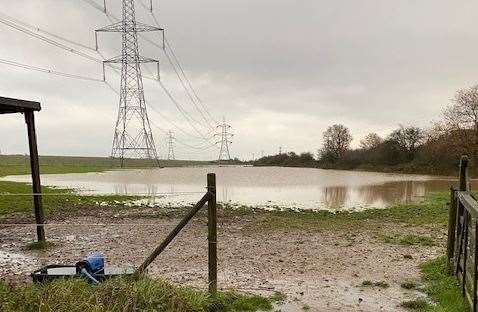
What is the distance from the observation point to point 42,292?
598cm

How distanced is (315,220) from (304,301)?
11046 mm

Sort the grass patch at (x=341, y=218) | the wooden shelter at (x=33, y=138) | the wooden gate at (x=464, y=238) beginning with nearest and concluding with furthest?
1. the wooden gate at (x=464, y=238)
2. the wooden shelter at (x=33, y=138)
3. the grass patch at (x=341, y=218)

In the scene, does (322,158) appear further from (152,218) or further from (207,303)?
(207,303)

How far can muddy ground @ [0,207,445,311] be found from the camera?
8078mm

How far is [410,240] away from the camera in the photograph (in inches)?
517

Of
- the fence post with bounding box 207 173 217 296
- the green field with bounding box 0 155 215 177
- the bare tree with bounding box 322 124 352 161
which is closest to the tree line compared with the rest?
the bare tree with bounding box 322 124 352 161

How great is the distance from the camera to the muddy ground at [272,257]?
8.08 metres

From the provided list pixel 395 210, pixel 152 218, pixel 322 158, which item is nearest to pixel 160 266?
pixel 152 218

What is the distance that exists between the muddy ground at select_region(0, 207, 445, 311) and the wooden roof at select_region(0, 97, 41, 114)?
340 cm

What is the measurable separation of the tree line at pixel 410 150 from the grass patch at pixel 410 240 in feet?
182

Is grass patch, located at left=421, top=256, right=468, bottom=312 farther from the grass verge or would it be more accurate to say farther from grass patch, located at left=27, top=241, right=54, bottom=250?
grass patch, located at left=27, top=241, right=54, bottom=250

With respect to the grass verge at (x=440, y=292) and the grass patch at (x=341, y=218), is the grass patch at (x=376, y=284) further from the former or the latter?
the grass patch at (x=341, y=218)

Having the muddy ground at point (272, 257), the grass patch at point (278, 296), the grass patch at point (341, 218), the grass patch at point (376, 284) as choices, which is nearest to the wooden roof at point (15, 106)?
the muddy ground at point (272, 257)

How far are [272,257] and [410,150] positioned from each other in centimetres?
8522
